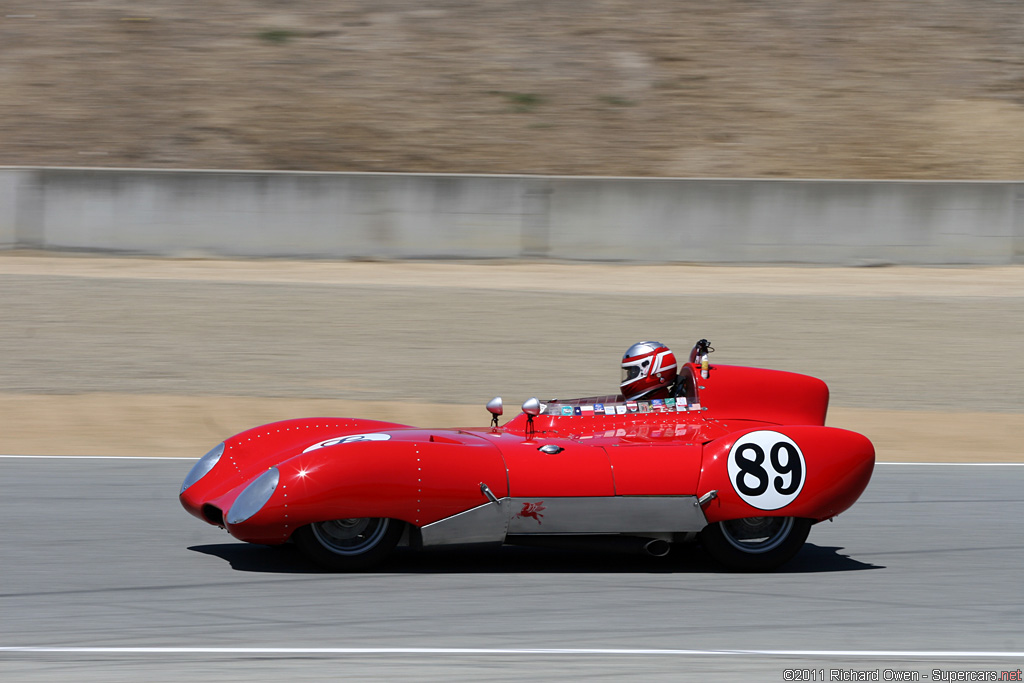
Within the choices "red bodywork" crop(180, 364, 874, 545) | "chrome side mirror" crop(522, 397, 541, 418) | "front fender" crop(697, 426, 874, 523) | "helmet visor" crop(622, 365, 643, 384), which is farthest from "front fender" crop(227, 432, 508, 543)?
"helmet visor" crop(622, 365, 643, 384)

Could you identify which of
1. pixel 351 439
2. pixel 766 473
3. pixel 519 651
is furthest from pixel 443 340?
pixel 519 651

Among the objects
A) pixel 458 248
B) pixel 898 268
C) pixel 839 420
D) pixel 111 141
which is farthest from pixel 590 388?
pixel 111 141

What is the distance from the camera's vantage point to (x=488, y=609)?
5.40 m

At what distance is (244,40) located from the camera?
83.4 ft

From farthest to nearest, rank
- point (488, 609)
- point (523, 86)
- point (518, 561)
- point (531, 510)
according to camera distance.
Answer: point (523, 86) → point (518, 561) → point (531, 510) → point (488, 609)

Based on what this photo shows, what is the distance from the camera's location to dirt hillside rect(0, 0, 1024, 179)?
22.1m

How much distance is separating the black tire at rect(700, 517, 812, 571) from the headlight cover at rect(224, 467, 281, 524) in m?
2.10

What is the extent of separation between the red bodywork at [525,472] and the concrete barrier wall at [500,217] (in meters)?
11.2

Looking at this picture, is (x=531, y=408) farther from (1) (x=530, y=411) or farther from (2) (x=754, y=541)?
(2) (x=754, y=541)

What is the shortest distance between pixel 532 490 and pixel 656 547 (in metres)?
0.70

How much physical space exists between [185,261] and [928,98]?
48.2 feet

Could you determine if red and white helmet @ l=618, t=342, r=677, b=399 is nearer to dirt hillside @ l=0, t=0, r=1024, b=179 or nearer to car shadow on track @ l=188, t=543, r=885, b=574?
car shadow on track @ l=188, t=543, r=885, b=574

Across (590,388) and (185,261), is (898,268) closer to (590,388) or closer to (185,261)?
(590,388)

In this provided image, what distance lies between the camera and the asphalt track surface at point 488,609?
4.73m
